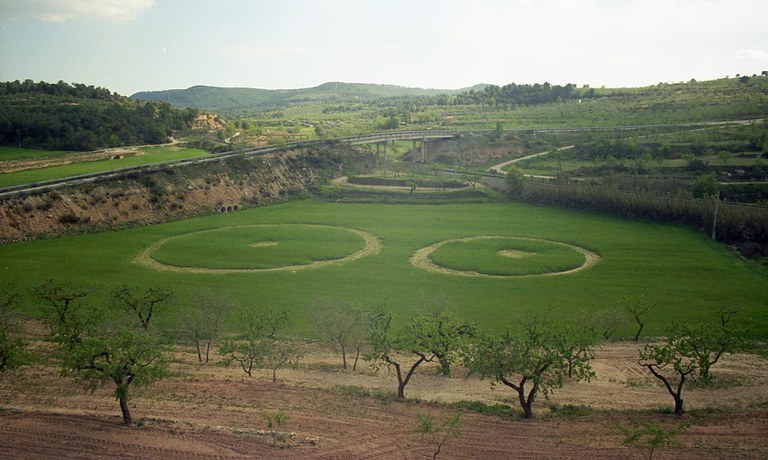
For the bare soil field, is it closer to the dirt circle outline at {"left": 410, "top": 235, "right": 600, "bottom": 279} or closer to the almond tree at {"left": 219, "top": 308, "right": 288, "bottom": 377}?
the almond tree at {"left": 219, "top": 308, "right": 288, "bottom": 377}

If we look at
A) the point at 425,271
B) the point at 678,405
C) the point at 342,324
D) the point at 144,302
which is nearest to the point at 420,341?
the point at 342,324

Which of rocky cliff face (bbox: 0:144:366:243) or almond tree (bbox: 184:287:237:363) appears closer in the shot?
almond tree (bbox: 184:287:237:363)

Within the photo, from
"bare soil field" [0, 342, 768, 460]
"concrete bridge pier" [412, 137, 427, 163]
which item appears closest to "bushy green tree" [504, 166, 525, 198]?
"concrete bridge pier" [412, 137, 427, 163]

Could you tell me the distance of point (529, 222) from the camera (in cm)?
7550

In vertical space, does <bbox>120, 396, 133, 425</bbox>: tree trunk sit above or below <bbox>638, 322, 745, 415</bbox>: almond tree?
below

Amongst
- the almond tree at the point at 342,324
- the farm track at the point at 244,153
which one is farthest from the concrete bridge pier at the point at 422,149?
the almond tree at the point at 342,324

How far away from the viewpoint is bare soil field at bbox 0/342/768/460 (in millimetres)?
25844

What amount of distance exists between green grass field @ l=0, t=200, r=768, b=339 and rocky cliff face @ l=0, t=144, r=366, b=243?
4636 mm

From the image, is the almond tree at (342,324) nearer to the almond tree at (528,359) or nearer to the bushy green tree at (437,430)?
the almond tree at (528,359)

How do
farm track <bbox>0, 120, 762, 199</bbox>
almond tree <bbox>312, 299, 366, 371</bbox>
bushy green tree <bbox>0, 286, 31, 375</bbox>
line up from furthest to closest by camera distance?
1. farm track <bbox>0, 120, 762, 199</bbox>
2. almond tree <bbox>312, 299, 366, 371</bbox>
3. bushy green tree <bbox>0, 286, 31, 375</bbox>

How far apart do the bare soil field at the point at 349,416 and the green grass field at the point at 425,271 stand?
7.03 metres

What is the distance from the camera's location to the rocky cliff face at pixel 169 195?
70375mm

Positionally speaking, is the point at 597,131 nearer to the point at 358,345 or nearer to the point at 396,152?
the point at 396,152

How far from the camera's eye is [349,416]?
95.4 feet
